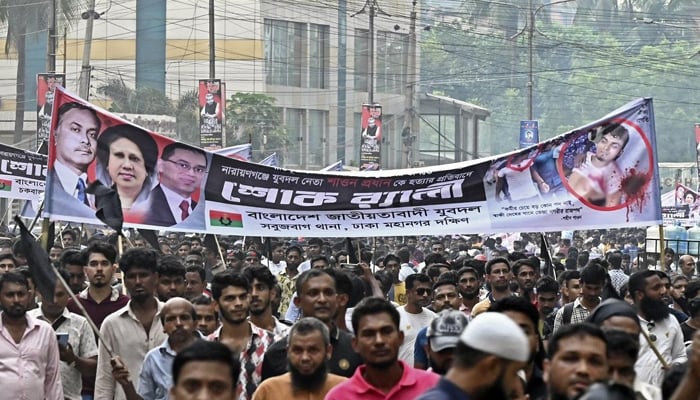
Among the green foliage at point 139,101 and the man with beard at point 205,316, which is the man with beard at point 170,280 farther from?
the green foliage at point 139,101

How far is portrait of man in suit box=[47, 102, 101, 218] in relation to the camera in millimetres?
11797

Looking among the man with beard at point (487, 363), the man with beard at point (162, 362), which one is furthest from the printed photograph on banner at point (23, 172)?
the man with beard at point (487, 363)

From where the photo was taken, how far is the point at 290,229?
1240 centimetres

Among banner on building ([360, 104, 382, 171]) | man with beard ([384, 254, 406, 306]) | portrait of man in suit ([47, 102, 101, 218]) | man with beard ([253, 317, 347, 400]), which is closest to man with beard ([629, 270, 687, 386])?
man with beard ([253, 317, 347, 400])

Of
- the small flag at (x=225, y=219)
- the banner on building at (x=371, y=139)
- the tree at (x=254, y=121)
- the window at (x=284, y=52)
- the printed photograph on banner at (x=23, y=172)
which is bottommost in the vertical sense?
the small flag at (x=225, y=219)

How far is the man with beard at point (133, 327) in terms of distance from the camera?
350 inches

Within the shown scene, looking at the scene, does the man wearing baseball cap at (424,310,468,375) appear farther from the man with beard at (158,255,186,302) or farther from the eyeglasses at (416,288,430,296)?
the eyeglasses at (416,288,430,296)

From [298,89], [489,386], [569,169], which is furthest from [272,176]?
[298,89]

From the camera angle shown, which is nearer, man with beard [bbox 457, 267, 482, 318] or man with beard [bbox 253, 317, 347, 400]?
man with beard [bbox 253, 317, 347, 400]

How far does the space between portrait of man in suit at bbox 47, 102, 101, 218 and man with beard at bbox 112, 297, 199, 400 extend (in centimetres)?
344

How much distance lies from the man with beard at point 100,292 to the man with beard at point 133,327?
350 millimetres

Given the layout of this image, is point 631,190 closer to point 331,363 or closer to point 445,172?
point 445,172

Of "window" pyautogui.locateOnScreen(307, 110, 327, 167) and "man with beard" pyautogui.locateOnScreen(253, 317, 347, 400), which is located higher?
"window" pyautogui.locateOnScreen(307, 110, 327, 167)

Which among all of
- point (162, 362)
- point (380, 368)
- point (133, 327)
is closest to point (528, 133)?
point (133, 327)
